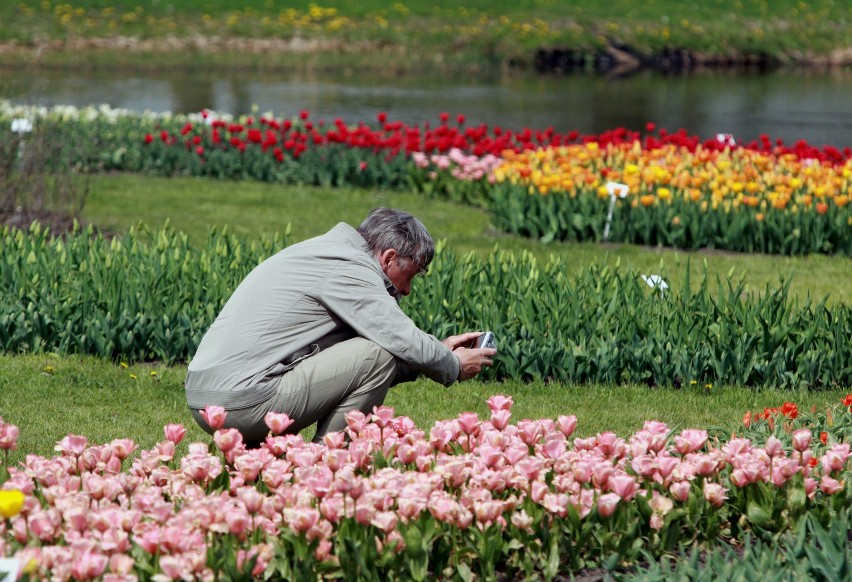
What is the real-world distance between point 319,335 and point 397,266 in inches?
13.8

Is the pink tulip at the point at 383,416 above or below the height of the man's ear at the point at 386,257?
below

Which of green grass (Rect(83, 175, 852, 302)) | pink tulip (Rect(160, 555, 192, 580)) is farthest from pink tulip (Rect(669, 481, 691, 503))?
green grass (Rect(83, 175, 852, 302))

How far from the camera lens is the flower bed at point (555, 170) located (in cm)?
958

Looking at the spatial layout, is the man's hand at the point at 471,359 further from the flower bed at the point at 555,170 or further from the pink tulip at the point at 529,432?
the flower bed at the point at 555,170

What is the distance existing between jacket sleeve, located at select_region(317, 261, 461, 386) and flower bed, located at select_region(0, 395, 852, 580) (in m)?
0.35

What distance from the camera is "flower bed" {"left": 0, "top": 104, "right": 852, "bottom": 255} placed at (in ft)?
31.4

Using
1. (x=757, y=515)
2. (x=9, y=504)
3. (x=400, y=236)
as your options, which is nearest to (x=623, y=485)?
(x=757, y=515)

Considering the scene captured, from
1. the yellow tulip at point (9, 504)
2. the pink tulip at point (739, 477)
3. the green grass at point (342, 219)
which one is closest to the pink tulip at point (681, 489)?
the pink tulip at point (739, 477)

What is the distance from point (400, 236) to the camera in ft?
14.1

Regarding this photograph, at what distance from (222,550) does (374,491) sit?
42cm

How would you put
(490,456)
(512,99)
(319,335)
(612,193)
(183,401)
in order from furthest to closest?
1. (512,99)
2. (612,193)
3. (183,401)
4. (319,335)
5. (490,456)

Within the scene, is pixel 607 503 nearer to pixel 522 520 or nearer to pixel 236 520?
pixel 522 520

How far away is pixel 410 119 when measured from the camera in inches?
836

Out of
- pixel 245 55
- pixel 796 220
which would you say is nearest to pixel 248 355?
pixel 796 220
